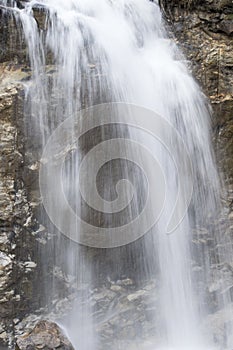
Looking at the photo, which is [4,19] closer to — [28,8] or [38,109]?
[28,8]

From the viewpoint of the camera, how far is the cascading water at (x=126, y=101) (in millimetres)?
5484

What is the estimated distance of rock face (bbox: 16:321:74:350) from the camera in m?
4.41

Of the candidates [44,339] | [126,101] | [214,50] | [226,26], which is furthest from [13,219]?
[226,26]

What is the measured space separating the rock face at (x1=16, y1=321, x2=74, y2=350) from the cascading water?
53 cm

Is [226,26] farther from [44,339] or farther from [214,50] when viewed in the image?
[44,339]

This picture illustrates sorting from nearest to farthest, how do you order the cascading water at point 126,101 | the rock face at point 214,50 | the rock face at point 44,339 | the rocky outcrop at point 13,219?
the rock face at point 44,339 → the rocky outcrop at point 13,219 → the cascading water at point 126,101 → the rock face at point 214,50

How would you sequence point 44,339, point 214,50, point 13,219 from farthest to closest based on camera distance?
point 214,50
point 13,219
point 44,339

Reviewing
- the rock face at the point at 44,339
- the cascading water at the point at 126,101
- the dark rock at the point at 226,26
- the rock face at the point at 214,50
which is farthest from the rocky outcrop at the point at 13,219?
the dark rock at the point at 226,26

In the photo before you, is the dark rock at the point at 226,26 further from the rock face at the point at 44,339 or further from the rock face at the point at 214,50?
the rock face at the point at 44,339

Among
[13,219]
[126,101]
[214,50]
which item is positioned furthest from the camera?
[214,50]

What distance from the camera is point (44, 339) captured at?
450 cm

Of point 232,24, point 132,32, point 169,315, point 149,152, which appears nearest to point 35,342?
point 169,315

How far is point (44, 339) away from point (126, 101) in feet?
10.7

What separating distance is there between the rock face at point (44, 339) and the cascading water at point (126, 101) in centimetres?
53
